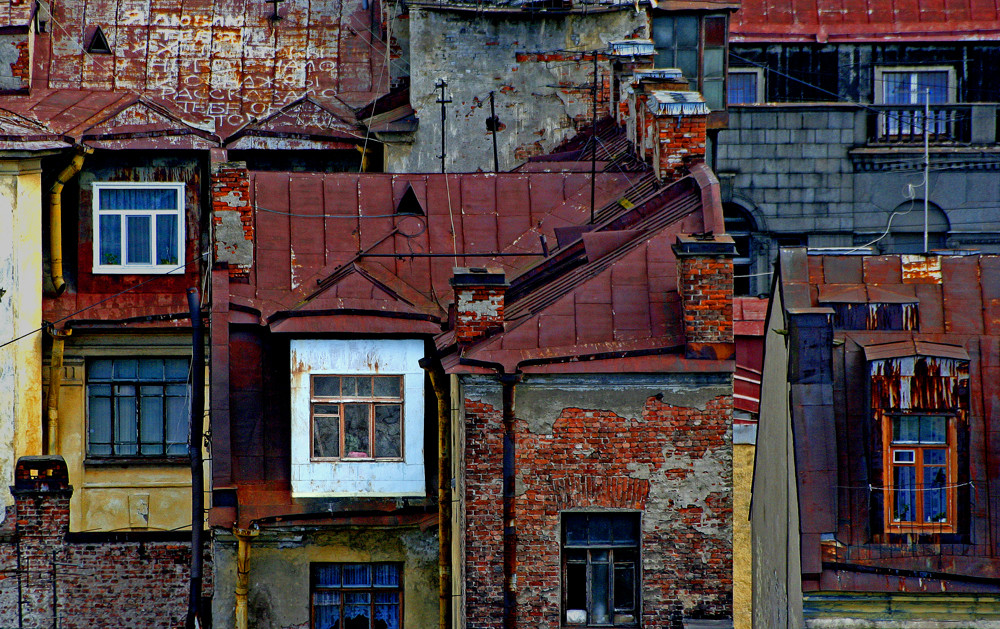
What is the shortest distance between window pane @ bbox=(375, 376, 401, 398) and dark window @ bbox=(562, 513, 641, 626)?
4663 millimetres

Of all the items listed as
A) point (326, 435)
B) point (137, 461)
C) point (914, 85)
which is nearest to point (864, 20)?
point (914, 85)

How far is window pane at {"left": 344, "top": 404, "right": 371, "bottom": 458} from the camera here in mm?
26859

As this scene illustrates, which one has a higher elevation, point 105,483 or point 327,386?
point 327,386

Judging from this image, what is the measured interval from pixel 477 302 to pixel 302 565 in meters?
5.39

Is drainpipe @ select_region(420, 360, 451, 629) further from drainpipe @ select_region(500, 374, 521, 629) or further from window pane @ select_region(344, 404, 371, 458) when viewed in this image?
drainpipe @ select_region(500, 374, 521, 629)

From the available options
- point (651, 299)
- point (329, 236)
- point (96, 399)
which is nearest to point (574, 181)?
point (329, 236)

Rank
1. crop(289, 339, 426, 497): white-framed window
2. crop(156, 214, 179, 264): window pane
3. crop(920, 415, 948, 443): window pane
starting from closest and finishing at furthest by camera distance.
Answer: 1. crop(920, 415, 948, 443): window pane
2. crop(289, 339, 426, 497): white-framed window
3. crop(156, 214, 179, 264): window pane

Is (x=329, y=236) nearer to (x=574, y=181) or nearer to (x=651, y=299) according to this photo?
(x=574, y=181)

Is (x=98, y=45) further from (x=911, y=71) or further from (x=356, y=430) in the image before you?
(x=911, y=71)

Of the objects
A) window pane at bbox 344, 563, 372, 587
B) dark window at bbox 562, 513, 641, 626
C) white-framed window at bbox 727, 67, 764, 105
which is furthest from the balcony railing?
dark window at bbox 562, 513, 641, 626

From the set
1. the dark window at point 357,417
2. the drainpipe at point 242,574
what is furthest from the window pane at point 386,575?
the drainpipe at point 242,574

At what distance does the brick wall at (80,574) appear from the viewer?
2817 cm

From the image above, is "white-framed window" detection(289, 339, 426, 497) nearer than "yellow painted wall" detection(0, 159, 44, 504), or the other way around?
"white-framed window" detection(289, 339, 426, 497)

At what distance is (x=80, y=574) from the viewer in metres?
30.1
